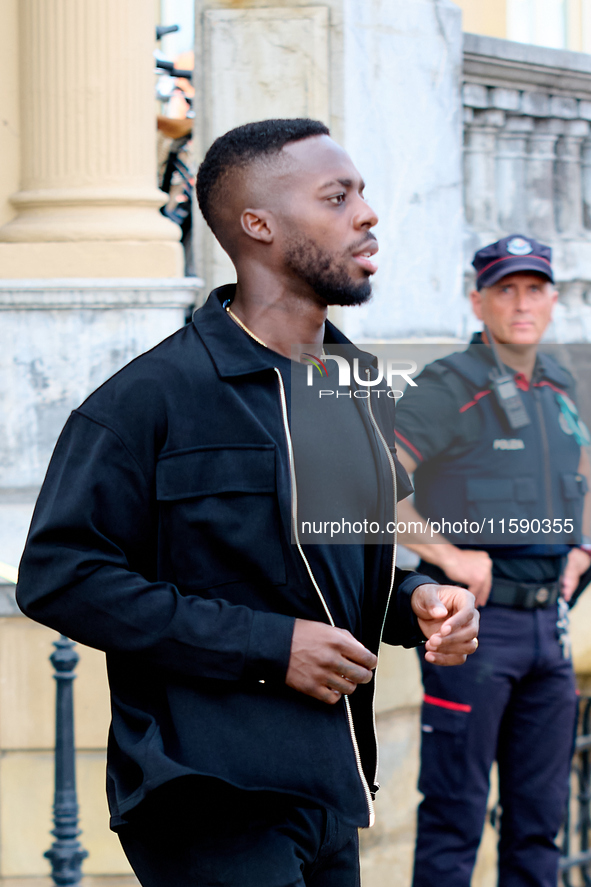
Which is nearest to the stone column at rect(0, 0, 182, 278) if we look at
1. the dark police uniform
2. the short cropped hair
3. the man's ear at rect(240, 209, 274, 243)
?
the dark police uniform

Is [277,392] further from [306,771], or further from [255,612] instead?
[306,771]

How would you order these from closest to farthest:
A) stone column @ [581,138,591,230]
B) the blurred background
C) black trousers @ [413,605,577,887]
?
black trousers @ [413,605,577,887], the blurred background, stone column @ [581,138,591,230]

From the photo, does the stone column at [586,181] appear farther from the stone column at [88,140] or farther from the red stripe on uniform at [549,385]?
the stone column at [88,140]

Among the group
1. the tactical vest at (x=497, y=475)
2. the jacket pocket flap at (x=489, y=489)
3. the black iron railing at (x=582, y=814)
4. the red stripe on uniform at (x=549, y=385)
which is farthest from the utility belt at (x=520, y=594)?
the black iron railing at (x=582, y=814)

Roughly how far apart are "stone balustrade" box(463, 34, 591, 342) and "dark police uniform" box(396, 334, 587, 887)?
4.43ft

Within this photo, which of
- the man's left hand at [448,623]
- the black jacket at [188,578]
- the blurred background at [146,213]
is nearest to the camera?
the black jacket at [188,578]

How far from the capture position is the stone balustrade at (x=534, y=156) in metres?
4.70

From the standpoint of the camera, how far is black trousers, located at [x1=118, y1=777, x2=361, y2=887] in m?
1.86

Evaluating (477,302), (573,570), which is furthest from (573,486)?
(477,302)

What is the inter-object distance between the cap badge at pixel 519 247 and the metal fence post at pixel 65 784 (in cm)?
189

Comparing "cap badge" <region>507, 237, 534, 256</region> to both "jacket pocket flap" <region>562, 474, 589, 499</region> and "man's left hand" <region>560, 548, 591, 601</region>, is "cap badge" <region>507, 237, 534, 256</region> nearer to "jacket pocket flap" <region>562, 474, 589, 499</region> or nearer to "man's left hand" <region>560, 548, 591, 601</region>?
"jacket pocket flap" <region>562, 474, 589, 499</region>

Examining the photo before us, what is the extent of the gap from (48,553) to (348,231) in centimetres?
77

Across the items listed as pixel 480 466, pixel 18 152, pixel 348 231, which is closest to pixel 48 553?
pixel 348 231

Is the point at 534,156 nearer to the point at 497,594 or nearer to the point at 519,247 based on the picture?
the point at 519,247
